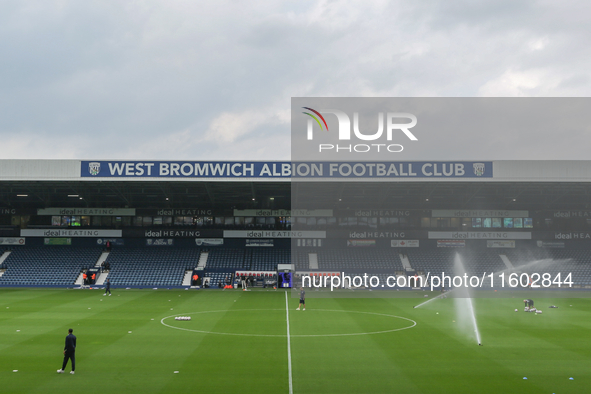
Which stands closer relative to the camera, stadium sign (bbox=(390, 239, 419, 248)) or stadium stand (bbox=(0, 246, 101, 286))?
stadium stand (bbox=(0, 246, 101, 286))

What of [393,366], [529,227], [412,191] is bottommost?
[393,366]

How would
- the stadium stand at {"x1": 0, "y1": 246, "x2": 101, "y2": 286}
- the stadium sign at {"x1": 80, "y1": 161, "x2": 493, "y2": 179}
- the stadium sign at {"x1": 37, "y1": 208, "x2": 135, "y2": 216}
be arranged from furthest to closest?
the stadium sign at {"x1": 37, "y1": 208, "x2": 135, "y2": 216}
the stadium stand at {"x1": 0, "y1": 246, "x2": 101, "y2": 286}
the stadium sign at {"x1": 80, "y1": 161, "x2": 493, "y2": 179}

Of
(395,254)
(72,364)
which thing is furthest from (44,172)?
(395,254)

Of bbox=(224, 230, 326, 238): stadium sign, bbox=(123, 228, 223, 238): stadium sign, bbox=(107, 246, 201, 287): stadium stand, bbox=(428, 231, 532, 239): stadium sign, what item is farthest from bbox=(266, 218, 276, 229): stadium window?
bbox=(428, 231, 532, 239): stadium sign

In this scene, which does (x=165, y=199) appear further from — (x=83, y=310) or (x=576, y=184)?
(x=576, y=184)

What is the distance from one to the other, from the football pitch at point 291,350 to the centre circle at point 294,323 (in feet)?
0.19

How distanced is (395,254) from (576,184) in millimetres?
21753

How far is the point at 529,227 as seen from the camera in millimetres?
61031

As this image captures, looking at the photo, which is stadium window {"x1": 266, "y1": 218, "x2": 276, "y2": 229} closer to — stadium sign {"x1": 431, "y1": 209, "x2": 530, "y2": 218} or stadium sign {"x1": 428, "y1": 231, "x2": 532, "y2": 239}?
stadium sign {"x1": 428, "y1": 231, "x2": 532, "y2": 239}

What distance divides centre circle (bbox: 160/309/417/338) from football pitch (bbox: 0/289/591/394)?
Result: 0.19ft

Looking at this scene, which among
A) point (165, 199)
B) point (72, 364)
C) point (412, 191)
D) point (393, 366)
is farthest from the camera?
point (165, 199)

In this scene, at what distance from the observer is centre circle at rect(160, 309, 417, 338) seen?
23.3 m

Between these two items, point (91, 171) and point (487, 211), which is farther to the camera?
point (487, 211)

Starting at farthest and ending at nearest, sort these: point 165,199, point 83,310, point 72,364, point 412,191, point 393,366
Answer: point 165,199
point 412,191
point 83,310
point 393,366
point 72,364
